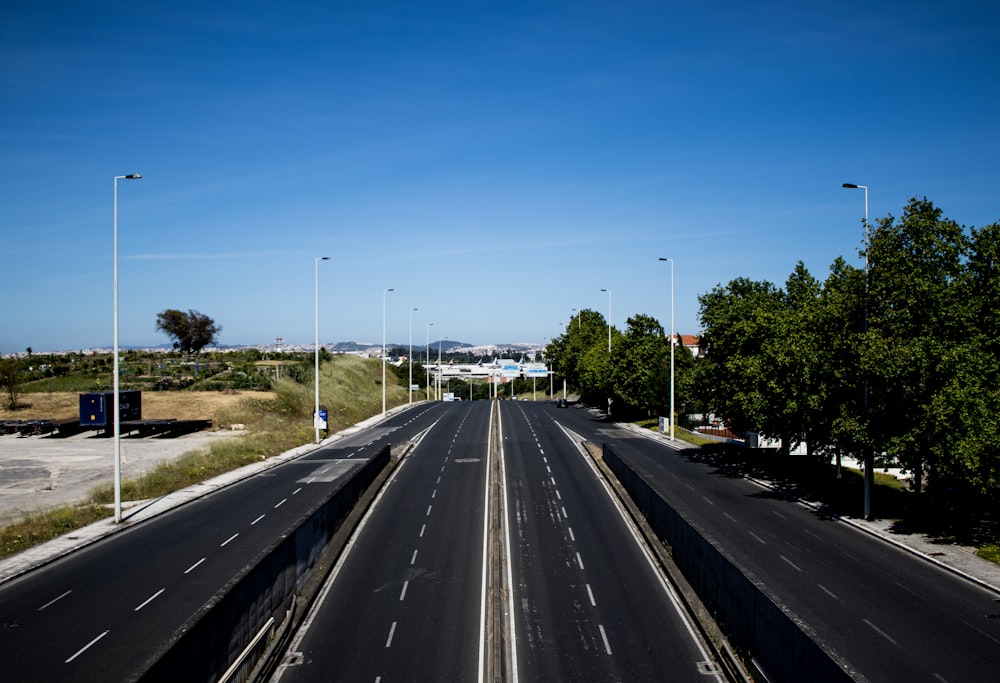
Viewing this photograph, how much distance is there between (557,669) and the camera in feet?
51.4

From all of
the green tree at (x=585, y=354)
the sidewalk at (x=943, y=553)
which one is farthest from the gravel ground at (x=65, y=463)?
the green tree at (x=585, y=354)

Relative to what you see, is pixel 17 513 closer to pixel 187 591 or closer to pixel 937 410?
pixel 187 591

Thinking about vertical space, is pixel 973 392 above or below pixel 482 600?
above

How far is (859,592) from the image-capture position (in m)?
20.1

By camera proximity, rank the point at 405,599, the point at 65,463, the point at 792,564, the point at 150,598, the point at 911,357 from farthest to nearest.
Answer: the point at 65,463 < the point at 911,357 < the point at 792,564 < the point at 405,599 < the point at 150,598

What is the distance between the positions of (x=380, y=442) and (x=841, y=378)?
1340 inches

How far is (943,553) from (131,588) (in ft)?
86.4

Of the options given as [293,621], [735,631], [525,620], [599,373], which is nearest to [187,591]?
[293,621]

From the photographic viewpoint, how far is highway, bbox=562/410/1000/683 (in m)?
15.5

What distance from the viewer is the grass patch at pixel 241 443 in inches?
1079

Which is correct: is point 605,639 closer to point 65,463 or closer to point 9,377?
point 65,463

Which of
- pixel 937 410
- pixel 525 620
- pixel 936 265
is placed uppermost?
pixel 936 265

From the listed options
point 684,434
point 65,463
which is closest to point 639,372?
point 684,434

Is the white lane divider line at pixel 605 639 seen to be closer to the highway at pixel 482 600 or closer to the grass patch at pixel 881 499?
the highway at pixel 482 600
